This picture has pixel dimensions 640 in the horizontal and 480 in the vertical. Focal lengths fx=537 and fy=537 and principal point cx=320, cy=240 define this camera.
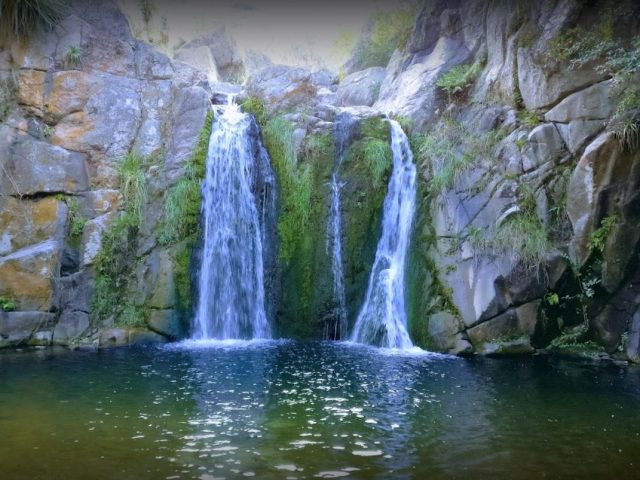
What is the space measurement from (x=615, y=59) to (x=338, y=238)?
20.6 feet

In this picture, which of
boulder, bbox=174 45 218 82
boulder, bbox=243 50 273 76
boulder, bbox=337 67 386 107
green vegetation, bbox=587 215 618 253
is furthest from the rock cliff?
boulder, bbox=243 50 273 76

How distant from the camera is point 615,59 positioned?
30.1 ft

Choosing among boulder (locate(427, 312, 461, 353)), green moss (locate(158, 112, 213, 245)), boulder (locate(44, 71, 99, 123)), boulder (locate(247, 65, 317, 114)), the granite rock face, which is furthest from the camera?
boulder (locate(247, 65, 317, 114))

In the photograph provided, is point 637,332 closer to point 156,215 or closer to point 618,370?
point 618,370

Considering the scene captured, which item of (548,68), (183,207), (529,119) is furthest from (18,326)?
(548,68)

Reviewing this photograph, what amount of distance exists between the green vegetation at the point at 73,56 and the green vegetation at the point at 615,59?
10.7 metres

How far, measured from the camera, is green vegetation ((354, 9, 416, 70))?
18.5 m

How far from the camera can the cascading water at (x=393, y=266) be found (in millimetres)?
10867

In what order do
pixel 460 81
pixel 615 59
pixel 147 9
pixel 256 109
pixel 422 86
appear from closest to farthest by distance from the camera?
pixel 615 59, pixel 460 81, pixel 422 86, pixel 256 109, pixel 147 9

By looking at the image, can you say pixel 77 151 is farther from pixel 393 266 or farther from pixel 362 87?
pixel 362 87

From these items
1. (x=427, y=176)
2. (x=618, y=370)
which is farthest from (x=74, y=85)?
(x=618, y=370)

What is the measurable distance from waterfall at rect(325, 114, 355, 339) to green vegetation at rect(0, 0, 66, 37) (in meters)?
7.42

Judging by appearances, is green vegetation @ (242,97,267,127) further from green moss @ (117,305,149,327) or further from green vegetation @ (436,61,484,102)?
green moss @ (117,305,149,327)

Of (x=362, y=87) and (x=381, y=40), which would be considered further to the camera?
(x=381, y=40)
